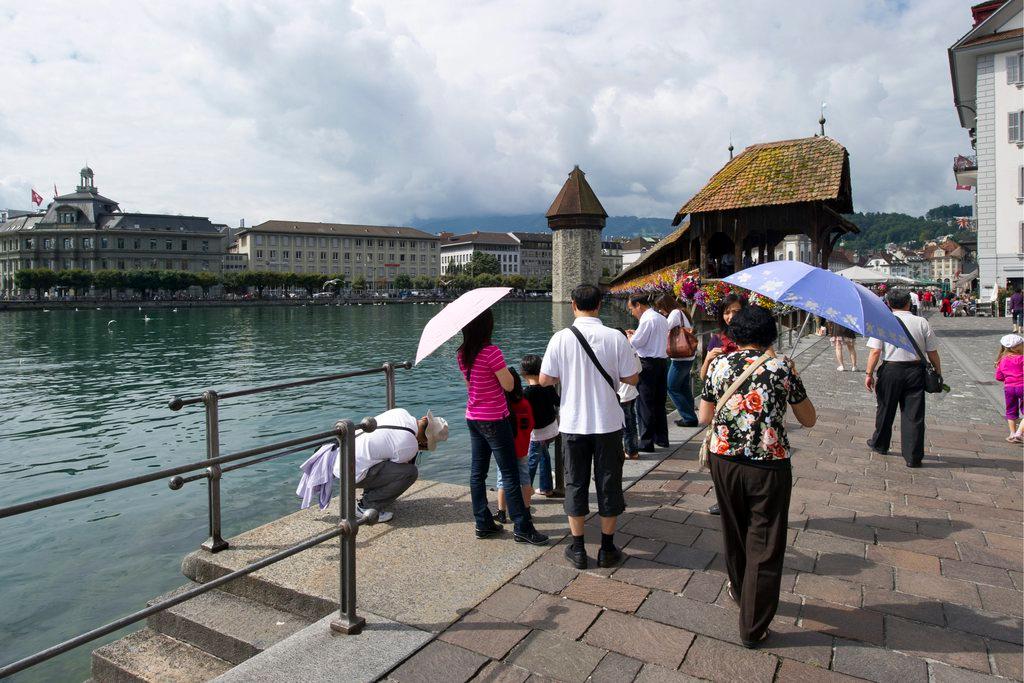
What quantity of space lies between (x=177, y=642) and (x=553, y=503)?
283 centimetres

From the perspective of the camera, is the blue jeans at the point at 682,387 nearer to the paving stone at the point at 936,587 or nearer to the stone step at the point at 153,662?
the paving stone at the point at 936,587

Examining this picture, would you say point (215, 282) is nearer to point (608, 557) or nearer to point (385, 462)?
point (385, 462)

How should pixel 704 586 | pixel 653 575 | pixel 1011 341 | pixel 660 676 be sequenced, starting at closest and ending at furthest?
pixel 660 676 < pixel 704 586 < pixel 653 575 < pixel 1011 341

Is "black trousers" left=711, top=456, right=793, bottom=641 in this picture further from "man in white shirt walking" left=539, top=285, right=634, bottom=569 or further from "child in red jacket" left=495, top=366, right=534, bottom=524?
"child in red jacket" left=495, top=366, right=534, bottom=524

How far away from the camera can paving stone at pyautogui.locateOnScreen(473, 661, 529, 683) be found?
2955mm

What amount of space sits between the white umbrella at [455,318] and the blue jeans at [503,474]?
2.17 feet

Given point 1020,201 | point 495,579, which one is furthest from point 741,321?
point 1020,201

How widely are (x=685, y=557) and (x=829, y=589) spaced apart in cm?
85

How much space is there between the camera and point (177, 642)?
3904 mm

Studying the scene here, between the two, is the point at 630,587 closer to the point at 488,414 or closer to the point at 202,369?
the point at 488,414

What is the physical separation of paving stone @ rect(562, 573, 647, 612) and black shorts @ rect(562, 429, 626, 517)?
0.40 metres

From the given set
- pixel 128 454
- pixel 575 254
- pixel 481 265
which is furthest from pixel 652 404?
pixel 481 265

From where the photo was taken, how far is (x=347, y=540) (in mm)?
3324

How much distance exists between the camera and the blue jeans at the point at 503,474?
175 inches
